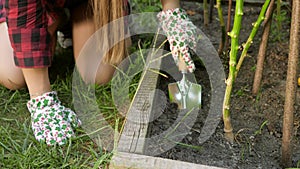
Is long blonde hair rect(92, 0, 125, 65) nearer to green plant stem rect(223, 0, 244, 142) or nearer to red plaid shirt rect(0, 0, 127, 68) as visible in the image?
red plaid shirt rect(0, 0, 127, 68)

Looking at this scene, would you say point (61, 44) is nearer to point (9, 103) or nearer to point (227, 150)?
point (9, 103)

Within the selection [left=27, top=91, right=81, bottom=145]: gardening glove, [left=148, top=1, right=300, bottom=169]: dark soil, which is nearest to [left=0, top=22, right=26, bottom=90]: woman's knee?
[left=27, top=91, right=81, bottom=145]: gardening glove

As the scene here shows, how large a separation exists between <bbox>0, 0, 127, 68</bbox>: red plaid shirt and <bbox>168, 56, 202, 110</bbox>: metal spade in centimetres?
39

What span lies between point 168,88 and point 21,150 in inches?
18.7

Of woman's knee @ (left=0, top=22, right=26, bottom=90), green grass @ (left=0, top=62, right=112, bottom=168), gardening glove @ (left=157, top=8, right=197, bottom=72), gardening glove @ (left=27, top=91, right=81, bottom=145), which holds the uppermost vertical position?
gardening glove @ (left=157, top=8, right=197, bottom=72)

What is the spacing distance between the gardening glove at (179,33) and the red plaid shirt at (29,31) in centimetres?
37

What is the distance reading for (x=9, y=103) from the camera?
151 cm

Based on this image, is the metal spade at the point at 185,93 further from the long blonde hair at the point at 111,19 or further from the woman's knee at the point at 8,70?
the woman's knee at the point at 8,70

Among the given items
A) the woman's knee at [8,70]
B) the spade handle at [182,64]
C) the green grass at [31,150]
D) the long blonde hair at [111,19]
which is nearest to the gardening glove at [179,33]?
the spade handle at [182,64]

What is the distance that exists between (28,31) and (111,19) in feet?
0.85

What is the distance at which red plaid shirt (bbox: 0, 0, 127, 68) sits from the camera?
52.1 inches

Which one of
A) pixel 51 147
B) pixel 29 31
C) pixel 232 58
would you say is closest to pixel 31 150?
pixel 51 147

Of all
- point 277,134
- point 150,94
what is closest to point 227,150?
point 277,134

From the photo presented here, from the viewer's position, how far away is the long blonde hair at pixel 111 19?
1389 millimetres
